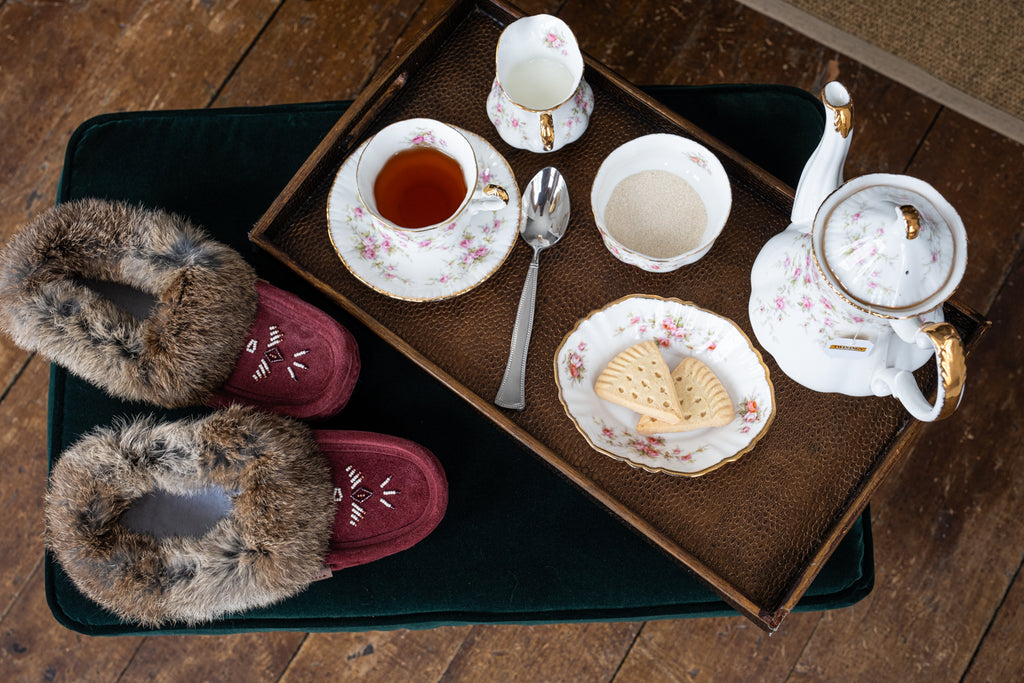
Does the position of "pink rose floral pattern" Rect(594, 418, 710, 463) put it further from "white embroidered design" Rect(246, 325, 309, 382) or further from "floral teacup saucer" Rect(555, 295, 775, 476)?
"white embroidered design" Rect(246, 325, 309, 382)

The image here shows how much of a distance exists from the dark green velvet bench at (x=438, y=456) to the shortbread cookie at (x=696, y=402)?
0.17 meters

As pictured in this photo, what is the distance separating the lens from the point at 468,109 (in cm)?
75

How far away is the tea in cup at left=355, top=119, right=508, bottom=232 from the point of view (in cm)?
65

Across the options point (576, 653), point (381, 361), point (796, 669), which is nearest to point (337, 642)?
point (576, 653)

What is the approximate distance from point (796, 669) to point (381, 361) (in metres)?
0.75

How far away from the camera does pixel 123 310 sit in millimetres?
748

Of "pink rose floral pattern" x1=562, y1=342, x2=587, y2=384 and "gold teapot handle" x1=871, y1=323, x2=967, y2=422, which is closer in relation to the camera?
"gold teapot handle" x1=871, y1=323, x2=967, y2=422

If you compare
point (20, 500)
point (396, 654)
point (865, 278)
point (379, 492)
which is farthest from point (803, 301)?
point (20, 500)

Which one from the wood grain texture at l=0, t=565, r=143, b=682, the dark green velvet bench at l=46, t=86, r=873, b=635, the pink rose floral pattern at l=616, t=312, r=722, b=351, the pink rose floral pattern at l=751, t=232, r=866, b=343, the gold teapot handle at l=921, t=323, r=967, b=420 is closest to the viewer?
the gold teapot handle at l=921, t=323, r=967, b=420

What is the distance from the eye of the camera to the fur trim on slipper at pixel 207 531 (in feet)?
2.28

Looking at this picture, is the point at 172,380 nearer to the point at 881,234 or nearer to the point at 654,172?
the point at 654,172

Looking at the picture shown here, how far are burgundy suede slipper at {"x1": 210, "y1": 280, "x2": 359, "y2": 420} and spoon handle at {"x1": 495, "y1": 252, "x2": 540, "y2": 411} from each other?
0.19 m

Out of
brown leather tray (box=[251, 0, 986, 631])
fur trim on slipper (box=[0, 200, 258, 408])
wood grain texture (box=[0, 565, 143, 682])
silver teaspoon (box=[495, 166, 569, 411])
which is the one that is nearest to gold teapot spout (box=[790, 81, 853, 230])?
brown leather tray (box=[251, 0, 986, 631])

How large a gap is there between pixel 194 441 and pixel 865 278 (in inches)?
25.5
